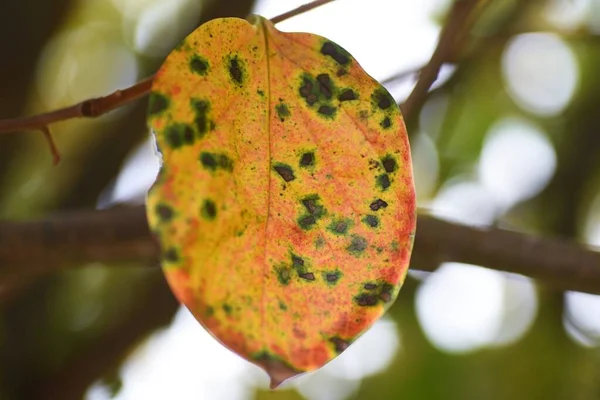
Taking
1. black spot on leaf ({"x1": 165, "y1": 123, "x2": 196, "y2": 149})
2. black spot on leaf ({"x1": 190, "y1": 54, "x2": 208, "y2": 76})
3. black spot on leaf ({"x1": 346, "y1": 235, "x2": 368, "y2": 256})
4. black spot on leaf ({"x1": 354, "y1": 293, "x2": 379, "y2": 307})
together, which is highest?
black spot on leaf ({"x1": 190, "y1": 54, "x2": 208, "y2": 76})

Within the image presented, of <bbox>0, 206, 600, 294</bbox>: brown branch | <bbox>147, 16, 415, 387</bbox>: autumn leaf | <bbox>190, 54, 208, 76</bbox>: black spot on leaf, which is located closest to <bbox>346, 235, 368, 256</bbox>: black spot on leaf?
<bbox>147, 16, 415, 387</bbox>: autumn leaf

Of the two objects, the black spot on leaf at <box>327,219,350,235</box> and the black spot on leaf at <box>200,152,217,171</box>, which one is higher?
the black spot on leaf at <box>200,152,217,171</box>

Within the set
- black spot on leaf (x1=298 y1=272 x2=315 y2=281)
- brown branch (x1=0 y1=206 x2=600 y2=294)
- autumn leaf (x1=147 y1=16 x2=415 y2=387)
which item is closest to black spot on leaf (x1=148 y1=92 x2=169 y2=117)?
autumn leaf (x1=147 y1=16 x2=415 y2=387)

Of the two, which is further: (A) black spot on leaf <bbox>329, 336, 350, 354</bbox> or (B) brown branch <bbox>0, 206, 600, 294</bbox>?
(B) brown branch <bbox>0, 206, 600, 294</bbox>

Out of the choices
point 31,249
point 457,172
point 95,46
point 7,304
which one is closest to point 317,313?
point 31,249

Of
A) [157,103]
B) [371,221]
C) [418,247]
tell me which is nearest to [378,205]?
[371,221]

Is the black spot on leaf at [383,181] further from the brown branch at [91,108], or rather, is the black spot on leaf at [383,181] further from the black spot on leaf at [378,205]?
the brown branch at [91,108]

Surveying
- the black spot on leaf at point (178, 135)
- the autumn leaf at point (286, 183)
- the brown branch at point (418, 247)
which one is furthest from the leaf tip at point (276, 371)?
the brown branch at point (418, 247)

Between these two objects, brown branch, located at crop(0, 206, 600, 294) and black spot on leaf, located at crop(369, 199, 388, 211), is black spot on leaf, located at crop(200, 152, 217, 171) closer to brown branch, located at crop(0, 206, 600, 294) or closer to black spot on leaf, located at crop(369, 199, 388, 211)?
black spot on leaf, located at crop(369, 199, 388, 211)
